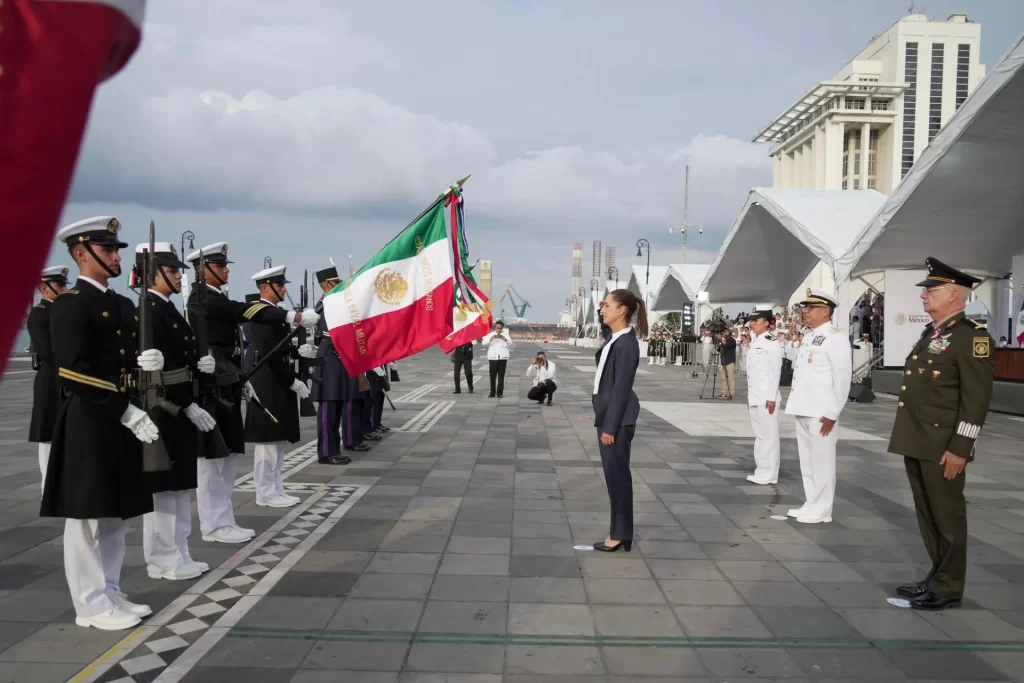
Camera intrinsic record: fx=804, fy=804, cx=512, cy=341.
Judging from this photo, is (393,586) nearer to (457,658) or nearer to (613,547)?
(457,658)

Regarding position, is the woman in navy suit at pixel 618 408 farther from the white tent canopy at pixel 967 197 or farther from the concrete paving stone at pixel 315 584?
the white tent canopy at pixel 967 197

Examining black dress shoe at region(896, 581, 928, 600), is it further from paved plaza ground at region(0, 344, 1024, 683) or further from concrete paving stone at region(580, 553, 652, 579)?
concrete paving stone at region(580, 553, 652, 579)

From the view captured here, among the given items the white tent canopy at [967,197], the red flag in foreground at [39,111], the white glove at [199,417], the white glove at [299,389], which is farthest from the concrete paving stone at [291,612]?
the white tent canopy at [967,197]

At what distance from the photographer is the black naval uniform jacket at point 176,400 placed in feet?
16.7

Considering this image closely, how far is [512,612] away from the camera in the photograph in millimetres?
4793

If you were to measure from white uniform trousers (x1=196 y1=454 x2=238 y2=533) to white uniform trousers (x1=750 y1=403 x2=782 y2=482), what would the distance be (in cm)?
570

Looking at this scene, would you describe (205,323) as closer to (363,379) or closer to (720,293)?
(363,379)

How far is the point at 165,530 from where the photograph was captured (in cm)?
525

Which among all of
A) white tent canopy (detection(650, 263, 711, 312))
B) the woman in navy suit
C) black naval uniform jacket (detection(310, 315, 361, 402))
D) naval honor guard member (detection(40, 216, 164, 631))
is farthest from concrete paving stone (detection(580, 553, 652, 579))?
white tent canopy (detection(650, 263, 711, 312))

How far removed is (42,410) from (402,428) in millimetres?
7535

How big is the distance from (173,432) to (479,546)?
2435 mm

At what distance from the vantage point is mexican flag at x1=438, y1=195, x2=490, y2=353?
27.1 feet

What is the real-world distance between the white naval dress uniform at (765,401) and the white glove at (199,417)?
590cm

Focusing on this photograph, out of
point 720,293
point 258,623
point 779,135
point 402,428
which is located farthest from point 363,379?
point 779,135
